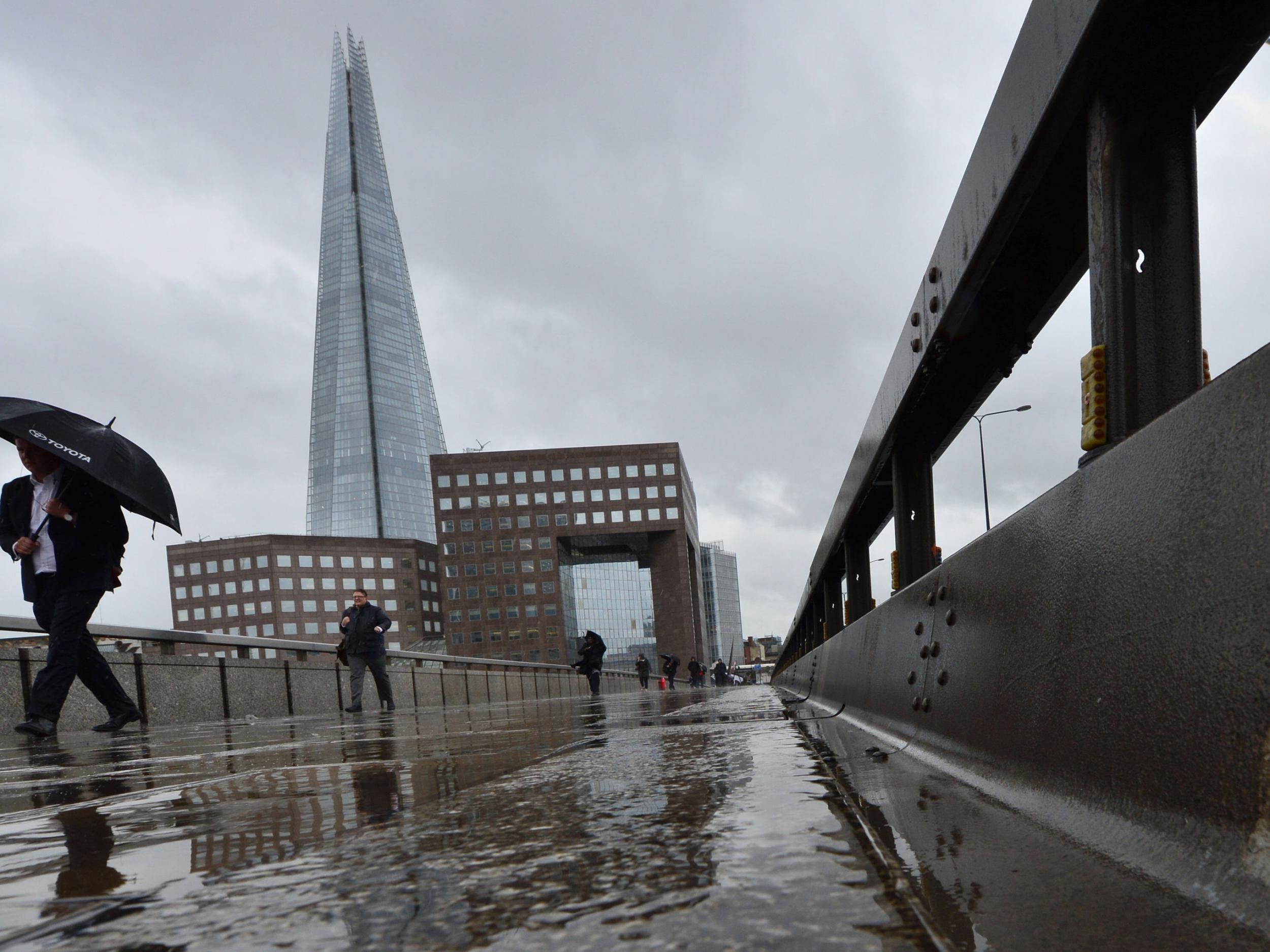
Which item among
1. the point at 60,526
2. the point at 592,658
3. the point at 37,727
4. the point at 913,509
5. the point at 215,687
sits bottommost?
the point at 592,658

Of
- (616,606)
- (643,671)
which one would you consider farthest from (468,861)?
(616,606)

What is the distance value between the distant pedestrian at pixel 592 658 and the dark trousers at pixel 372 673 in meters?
12.7

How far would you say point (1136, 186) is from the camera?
2201 mm

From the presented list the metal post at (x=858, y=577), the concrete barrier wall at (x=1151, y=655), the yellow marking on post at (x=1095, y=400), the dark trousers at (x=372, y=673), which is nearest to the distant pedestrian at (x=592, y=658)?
the dark trousers at (x=372, y=673)

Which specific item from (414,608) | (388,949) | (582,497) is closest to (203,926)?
(388,949)

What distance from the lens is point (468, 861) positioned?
50.2 inches

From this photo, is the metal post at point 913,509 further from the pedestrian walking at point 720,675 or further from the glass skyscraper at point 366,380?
the glass skyscraper at point 366,380

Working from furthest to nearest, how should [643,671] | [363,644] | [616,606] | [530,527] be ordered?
1. [616,606]
2. [530,527]
3. [643,671]
4. [363,644]

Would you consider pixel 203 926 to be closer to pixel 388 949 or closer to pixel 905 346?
pixel 388 949

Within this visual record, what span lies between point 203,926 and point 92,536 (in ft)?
23.4

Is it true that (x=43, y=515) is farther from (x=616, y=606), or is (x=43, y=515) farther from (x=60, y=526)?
(x=616, y=606)

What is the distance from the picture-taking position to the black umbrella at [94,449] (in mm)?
6984

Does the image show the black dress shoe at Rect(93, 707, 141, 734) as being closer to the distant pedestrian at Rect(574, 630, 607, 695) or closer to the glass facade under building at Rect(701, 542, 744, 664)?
the distant pedestrian at Rect(574, 630, 607, 695)

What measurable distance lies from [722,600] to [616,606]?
64.3 m
